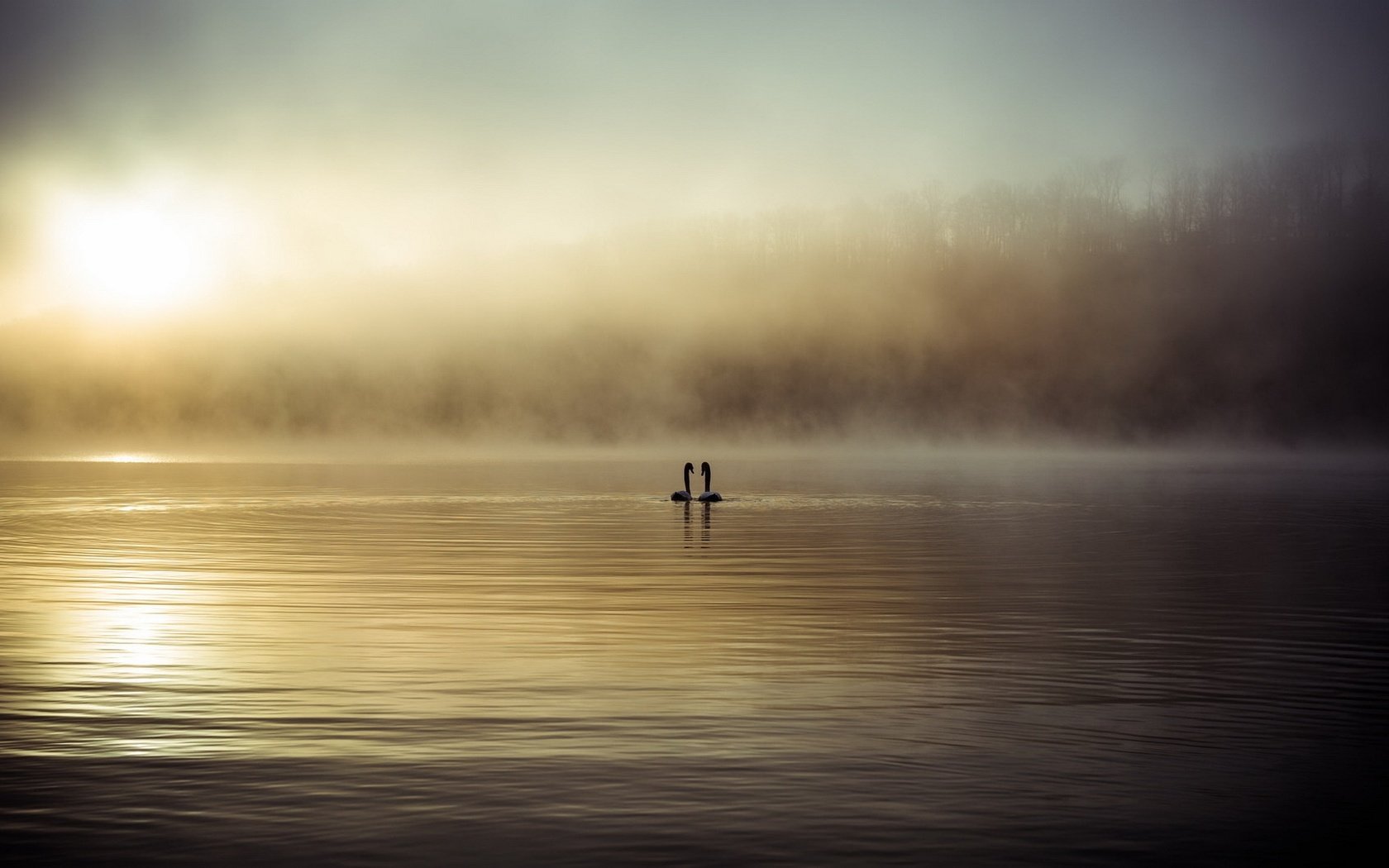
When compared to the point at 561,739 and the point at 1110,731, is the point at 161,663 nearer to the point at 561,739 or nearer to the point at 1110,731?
the point at 561,739

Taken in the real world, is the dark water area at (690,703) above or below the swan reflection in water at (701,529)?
below

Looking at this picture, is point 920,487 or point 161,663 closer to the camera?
point 161,663

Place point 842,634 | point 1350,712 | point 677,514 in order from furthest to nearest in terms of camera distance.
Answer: point 677,514
point 842,634
point 1350,712

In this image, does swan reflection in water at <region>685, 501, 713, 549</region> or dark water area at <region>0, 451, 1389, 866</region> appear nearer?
dark water area at <region>0, 451, 1389, 866</region>

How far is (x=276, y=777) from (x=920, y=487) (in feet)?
243

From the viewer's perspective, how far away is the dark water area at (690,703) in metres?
12.8

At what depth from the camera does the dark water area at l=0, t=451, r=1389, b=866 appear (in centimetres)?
1276

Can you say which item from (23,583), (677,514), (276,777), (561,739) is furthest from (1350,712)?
(677,514)

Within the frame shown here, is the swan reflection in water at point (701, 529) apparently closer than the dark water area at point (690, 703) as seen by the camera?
No

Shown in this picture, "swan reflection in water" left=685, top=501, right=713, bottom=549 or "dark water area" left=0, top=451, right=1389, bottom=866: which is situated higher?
"swan reflection in water" left=685, top=501, right=713, bottom=549

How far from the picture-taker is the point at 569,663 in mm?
21016

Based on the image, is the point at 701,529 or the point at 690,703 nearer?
the point at 690,703

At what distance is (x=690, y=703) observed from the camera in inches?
713

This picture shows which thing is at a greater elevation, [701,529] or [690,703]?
[701,529]
